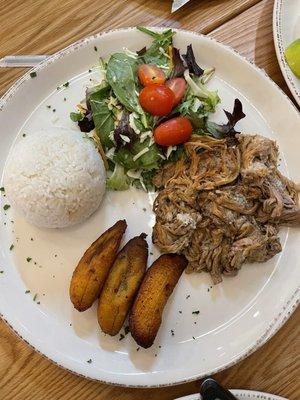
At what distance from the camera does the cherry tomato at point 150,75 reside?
217cm

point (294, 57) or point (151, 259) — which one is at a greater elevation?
point (294, 57)

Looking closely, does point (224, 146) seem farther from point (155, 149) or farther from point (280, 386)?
point (280, 386)

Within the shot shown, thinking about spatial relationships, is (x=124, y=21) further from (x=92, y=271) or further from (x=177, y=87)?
(x=92, y=271)

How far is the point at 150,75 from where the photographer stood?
2.18 metres

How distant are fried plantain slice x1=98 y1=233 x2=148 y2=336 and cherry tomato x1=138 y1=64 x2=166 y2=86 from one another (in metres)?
0.65

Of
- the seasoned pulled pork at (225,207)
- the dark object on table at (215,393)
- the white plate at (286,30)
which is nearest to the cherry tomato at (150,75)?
the seasoned pulled pork at (225,207)

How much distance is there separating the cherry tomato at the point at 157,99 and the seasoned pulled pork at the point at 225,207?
0.17m

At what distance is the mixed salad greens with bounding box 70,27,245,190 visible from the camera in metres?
2.16

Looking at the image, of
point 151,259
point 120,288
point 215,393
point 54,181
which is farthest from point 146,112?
point 215,393

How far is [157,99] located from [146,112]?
0.09 m

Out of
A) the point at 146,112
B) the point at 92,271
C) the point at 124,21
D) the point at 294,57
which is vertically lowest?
the point at 92,271

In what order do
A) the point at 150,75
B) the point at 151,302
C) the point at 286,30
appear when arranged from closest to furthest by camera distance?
the point at 151,302, the point at 150,75, the point at 286,30

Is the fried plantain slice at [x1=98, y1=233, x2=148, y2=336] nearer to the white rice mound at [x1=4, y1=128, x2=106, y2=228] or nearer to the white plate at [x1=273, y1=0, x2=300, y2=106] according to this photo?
the white rice mound at [x1=4, y1=128, x2=106, y2=228]

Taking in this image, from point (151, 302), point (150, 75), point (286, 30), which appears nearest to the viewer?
point (151, 302)
